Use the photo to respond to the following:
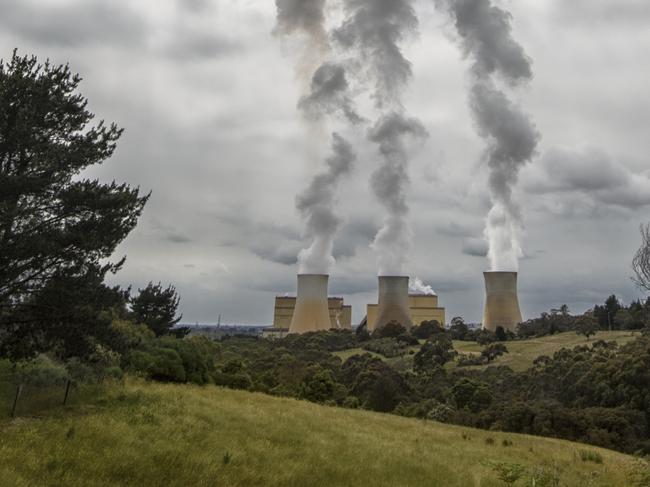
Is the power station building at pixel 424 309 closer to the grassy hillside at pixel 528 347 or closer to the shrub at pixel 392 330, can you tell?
the grassy hillside at pixel 528 347

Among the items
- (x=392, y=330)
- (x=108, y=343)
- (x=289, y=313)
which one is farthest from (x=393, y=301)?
(x=108, y=343)

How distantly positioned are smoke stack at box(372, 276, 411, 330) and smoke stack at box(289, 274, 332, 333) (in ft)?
24.7

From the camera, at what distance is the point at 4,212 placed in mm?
11281

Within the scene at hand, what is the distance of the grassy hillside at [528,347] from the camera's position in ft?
153

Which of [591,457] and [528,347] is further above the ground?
[528,347]

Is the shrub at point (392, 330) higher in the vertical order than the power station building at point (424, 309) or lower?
lower

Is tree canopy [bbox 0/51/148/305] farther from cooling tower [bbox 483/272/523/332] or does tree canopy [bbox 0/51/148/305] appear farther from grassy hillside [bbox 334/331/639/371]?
cooling tower [bbox 483/272/523/332]

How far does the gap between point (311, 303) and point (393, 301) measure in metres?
10.4

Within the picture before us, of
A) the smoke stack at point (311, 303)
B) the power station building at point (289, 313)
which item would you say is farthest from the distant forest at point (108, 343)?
the power station building at point (289, 313)

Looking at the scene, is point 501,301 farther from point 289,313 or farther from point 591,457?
point 289,313

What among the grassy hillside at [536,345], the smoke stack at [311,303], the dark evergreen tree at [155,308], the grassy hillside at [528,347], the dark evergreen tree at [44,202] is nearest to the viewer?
the dark evergreen tree at [44,202]

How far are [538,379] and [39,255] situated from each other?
3067cm

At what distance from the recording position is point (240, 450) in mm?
11039

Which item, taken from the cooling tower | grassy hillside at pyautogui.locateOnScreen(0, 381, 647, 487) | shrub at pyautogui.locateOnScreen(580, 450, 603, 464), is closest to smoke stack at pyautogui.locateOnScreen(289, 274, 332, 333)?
the cooling tower
